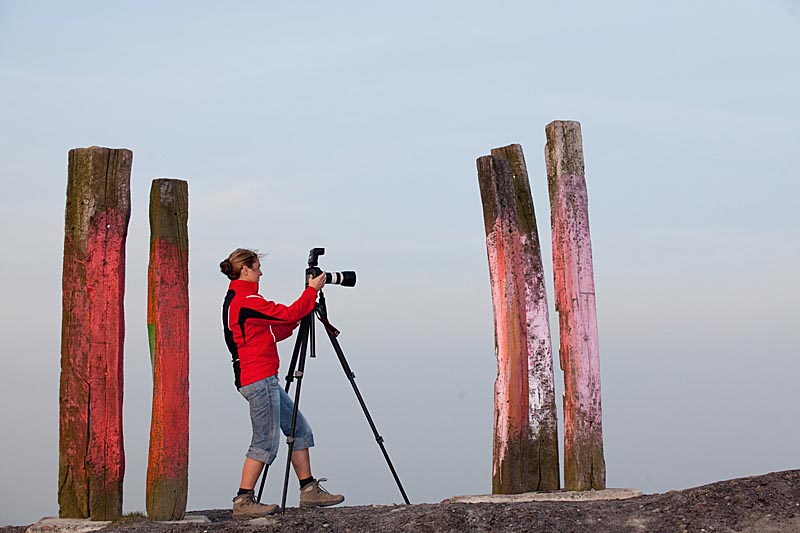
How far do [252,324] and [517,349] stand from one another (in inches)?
102

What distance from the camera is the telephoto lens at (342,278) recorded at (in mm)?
9914

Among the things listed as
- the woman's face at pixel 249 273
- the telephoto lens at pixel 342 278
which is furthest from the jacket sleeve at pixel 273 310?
the telephoto lens at pixel 342 278

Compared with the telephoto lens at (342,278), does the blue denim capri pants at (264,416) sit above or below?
below

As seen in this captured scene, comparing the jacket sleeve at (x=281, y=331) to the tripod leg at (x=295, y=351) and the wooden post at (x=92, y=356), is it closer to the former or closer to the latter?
the tripod leg at (x=295, y=351)

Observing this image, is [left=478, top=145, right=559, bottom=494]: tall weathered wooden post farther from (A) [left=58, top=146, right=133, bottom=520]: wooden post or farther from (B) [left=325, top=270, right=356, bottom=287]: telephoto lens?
(A) [left=58, top=146, right=133, bottom=520]: wooden post

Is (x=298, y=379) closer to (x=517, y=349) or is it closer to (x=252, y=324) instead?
(x=252, y=324)

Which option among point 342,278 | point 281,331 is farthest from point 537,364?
point 281,331

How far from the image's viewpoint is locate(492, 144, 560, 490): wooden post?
10.6 metres

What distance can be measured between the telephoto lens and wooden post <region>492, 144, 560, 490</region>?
1731 millimetres

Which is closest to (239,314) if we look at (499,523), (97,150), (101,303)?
(101,303)

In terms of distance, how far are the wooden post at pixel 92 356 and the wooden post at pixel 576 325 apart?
4.07 meters

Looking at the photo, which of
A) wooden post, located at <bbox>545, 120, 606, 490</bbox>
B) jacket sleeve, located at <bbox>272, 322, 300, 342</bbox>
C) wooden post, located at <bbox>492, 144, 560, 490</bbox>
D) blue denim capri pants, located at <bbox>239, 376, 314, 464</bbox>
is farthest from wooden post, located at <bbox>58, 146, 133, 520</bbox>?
wooden post, located at <bbox>545, 120, 606, 490</bbox>

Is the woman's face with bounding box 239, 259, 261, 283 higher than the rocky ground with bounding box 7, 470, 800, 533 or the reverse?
higher

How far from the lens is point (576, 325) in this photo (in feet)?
35.1
